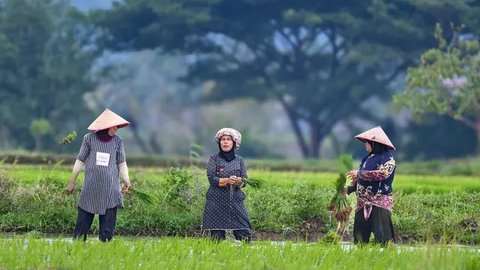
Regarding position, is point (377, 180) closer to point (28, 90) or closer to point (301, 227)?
point (301, 227)

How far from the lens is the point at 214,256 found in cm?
1003

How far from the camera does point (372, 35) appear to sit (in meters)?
44.9

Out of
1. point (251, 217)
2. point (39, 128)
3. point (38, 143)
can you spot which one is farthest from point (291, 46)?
point (251, 217)

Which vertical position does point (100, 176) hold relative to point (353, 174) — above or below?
below

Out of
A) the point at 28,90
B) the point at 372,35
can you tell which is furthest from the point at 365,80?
the point at 28,90

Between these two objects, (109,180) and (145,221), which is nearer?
(109,180)

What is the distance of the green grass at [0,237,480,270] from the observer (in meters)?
9.29

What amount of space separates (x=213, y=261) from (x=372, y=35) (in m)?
35.8

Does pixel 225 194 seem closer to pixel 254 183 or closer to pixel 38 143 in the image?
pixel 254 183

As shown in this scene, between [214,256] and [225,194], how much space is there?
1.88 meters

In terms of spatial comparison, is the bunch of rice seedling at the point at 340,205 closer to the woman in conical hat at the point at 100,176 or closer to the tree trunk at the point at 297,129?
the woman in conical hat at the point at 100,176

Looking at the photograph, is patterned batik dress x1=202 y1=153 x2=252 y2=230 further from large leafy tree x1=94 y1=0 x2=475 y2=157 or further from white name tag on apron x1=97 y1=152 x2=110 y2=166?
large leafy tree x1=94 y1=0 x2=475 y2=157

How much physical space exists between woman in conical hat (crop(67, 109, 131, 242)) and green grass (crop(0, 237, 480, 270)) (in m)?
0.95

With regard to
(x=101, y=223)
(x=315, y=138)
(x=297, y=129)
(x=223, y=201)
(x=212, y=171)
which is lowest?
(x=101, y=223)
